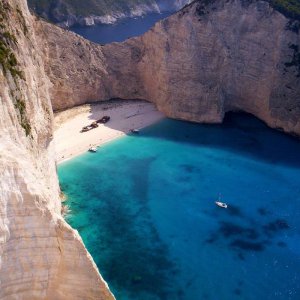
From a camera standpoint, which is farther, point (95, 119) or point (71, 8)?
point (71, 8)

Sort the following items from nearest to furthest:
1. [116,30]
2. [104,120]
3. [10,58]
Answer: [10,58] → [104,120] → [116,30]

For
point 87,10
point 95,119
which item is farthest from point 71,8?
point 95,119

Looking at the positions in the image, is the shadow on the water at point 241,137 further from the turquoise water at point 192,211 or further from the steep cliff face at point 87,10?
the steep cliff face at point 87,10

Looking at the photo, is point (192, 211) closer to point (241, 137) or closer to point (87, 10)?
point (241, 137)

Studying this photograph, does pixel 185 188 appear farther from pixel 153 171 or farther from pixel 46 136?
pixel 46 136

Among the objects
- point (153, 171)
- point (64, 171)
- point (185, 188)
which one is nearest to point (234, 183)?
point (185, 188)
